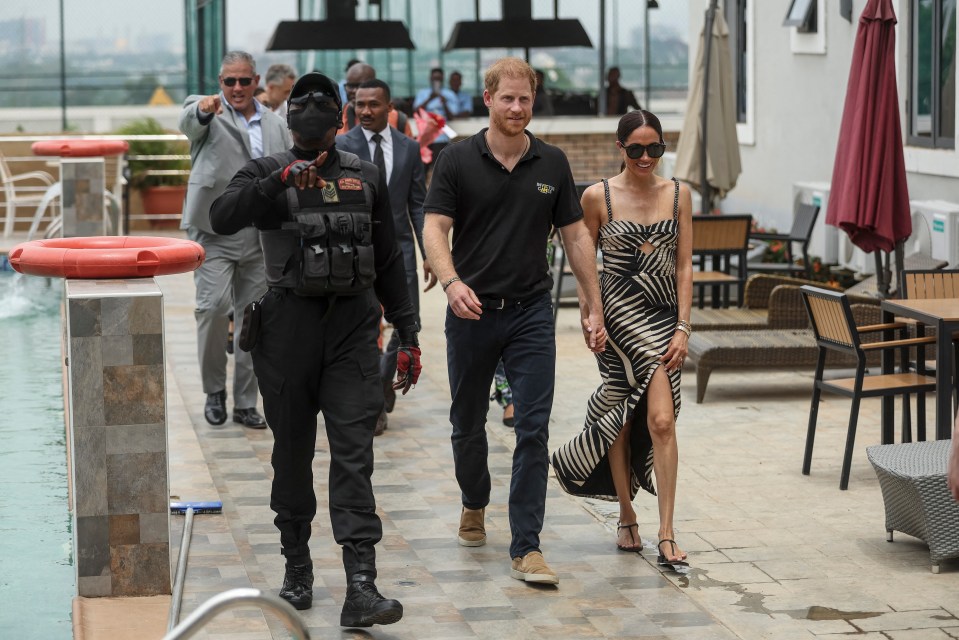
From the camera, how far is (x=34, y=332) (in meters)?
13.8

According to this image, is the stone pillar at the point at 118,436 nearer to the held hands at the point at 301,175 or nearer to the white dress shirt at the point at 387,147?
the held hands at the point at 301,175

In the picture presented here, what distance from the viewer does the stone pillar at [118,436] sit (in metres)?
5.39

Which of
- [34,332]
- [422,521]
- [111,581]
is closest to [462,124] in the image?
[34,332]

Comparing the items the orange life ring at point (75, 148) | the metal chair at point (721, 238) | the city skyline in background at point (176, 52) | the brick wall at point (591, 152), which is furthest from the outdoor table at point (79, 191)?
the city skyline in background at point (176, 52)

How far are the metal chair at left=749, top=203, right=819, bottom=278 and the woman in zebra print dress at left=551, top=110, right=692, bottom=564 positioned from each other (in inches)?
281

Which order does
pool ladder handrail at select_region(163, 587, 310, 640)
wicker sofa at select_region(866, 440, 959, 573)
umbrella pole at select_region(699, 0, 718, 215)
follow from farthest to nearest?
umbrella pole at select_region(699, 0, 718, 215) → wicker sofa at select_region(866, 440, 959, 573) → pool ladder handrail at select_region(163, 587, 310, 640)

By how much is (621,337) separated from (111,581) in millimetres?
2234

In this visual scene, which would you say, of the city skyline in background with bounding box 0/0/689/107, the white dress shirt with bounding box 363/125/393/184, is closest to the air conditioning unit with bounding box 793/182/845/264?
the white dress shirt with bounding box 363/125/393/184

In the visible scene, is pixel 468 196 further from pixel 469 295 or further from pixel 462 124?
pixel 462 124

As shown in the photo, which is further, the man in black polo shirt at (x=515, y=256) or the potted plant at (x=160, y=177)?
the potted plant at (x=160, y=177)

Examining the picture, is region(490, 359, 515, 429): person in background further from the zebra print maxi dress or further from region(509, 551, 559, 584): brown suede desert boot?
region(509, 551, 559, 584): brown suede desert boot

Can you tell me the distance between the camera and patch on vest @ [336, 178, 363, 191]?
5598 millimetres

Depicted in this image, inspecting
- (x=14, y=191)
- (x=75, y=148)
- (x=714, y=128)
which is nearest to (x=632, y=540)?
(x=75, y=148)

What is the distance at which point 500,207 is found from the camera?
20.5ft
